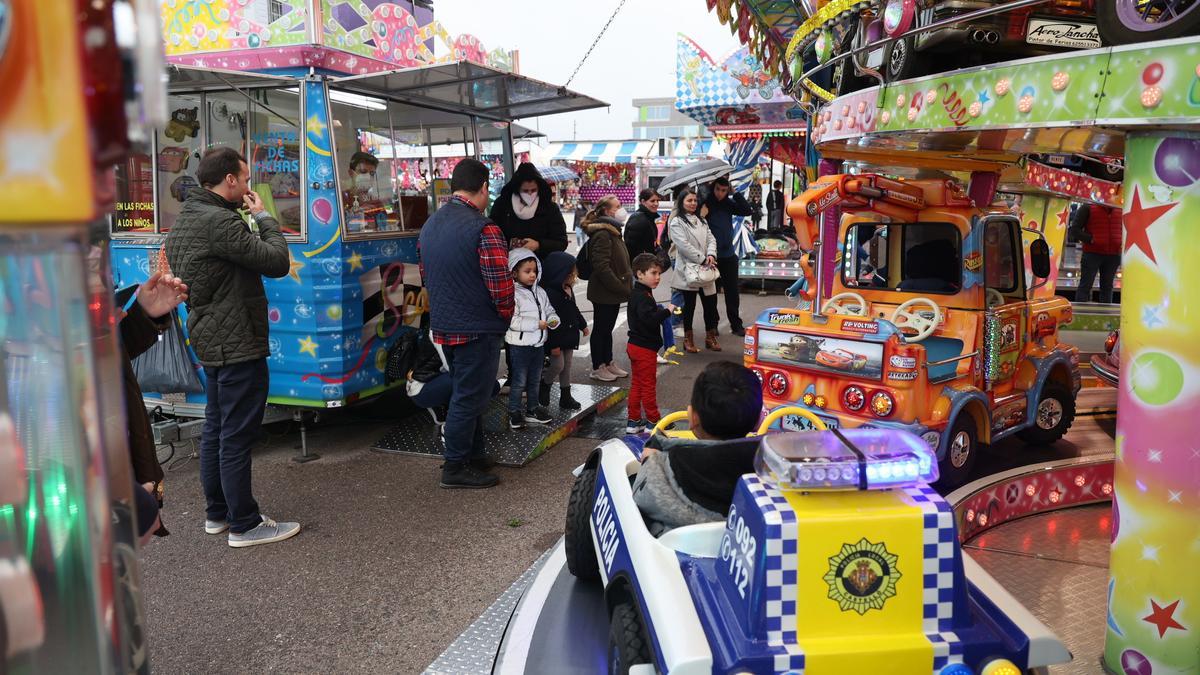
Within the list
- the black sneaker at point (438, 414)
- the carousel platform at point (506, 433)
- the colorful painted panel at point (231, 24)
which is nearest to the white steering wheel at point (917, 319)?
the carousel platform at point (506, 433)

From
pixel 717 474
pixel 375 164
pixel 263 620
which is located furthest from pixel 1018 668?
pixel 375 164

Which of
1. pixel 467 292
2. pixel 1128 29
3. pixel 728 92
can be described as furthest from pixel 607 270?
pixel 728 92

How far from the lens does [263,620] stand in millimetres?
3566

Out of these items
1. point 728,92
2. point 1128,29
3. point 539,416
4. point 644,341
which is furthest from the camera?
point 728,92

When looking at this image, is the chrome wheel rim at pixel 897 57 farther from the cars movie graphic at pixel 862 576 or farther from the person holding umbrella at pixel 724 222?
the person holding umbrella at pixel 724 222

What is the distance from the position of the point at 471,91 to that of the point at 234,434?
329cm

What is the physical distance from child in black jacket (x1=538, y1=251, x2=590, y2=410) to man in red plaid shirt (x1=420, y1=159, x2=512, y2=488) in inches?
60.7

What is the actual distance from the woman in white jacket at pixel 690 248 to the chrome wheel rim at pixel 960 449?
4611 mm

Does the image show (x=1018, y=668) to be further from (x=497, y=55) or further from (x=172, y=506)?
(x=497, y=55)

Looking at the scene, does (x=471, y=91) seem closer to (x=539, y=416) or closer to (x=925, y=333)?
(x=539, y=416)

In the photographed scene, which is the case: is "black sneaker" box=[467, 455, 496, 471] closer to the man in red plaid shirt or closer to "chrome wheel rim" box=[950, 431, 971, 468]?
the man in red plaid shirt

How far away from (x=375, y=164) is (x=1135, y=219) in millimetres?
4955

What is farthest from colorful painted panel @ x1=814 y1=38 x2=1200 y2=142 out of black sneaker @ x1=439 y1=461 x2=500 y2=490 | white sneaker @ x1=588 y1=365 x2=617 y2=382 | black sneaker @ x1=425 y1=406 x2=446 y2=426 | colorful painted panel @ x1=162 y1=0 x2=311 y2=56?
white sneaker @ x1=588 y1=365 x2=617 y2=382

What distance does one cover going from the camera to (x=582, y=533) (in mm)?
3365
